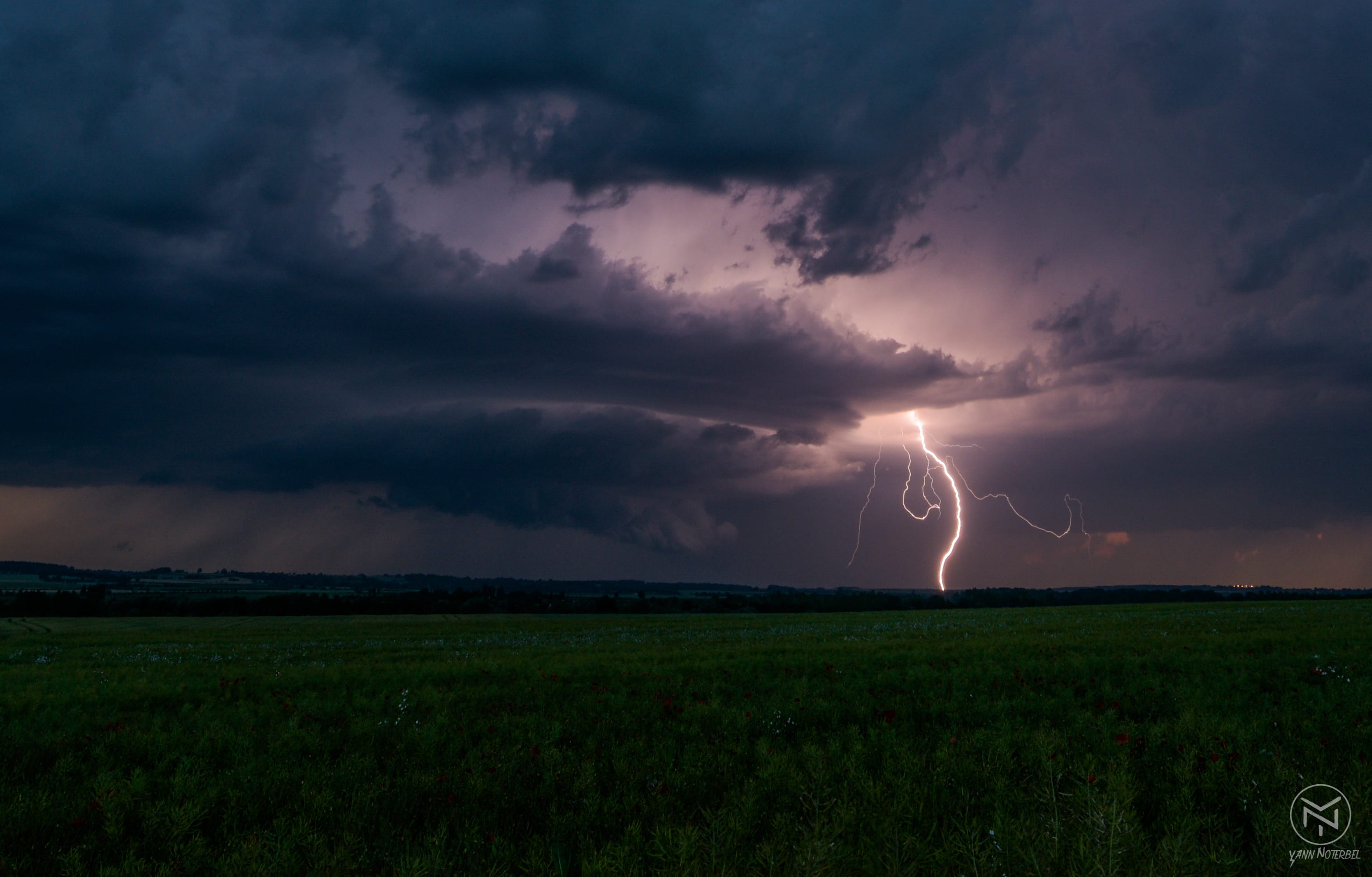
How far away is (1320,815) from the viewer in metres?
6.38

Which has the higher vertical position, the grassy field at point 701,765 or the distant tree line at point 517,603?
the grassy field at point 701,765

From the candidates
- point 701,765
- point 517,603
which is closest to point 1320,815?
point 701,765

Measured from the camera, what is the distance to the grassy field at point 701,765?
6094 millimetres

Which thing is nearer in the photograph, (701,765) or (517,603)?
(701,765)

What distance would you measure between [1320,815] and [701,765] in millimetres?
6184

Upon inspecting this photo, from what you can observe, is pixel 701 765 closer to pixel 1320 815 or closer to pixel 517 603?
pixel 1320 815

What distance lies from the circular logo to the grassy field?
134 mm

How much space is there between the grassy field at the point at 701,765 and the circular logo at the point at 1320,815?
0.44ft

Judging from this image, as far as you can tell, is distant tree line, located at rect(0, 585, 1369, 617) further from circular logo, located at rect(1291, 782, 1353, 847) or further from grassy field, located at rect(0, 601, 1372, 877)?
circular logo, located at rect(1291, 782, 1353, 847)

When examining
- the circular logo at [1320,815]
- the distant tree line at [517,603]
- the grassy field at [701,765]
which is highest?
the circular logo at [1320,815]

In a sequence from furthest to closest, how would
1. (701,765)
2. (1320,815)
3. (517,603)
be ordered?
(517,603)
(701,765)
(1320,815)

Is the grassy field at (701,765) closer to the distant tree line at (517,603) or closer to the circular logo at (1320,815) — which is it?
the circular logo at (1320,815)

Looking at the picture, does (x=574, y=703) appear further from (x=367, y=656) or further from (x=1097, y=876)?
(x=367, y=656)

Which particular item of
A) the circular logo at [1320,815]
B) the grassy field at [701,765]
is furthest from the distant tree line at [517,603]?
the circular logo at [1320,815]
